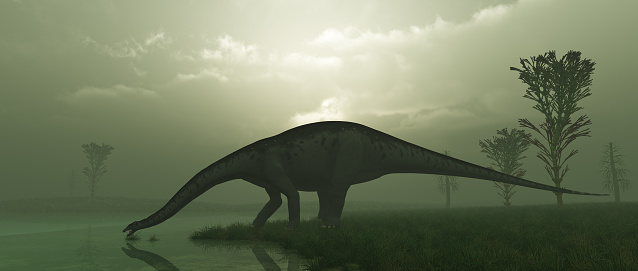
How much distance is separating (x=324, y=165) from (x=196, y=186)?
366 centimetres

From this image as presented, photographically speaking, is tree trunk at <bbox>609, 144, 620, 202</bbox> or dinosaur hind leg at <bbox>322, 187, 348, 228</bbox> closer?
dinosaur hind leg at <bbox>322, 187, 348, 228</bbox>

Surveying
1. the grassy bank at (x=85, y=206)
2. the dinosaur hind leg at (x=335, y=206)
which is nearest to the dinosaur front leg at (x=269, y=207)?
the dinosaur hind leg at (x=335, y=206)

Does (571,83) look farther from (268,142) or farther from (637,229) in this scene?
(268,142)

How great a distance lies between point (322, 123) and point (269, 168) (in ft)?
7.20

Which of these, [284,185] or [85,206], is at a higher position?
[284,185]

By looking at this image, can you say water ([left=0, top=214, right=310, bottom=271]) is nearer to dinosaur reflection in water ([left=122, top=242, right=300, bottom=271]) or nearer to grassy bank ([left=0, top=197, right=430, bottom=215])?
dinosaur reflection in water ([left=122, top=242, right=300, bottom=271])

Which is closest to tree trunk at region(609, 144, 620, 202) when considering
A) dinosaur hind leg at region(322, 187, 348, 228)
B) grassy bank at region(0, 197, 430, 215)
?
grassy bank at region(0, 197, 430, 215)

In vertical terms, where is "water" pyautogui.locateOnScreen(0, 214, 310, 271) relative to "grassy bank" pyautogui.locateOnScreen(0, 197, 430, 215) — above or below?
above

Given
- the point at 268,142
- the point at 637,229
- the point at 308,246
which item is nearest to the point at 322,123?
the point at 268,142

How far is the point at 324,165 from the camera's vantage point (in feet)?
35.2

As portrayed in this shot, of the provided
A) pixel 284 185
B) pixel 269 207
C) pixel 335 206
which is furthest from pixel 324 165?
pixel 269 207

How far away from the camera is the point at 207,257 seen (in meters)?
6.11

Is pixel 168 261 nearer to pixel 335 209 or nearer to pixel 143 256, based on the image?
pixel 143 256

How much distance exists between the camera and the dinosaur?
10.0 m
